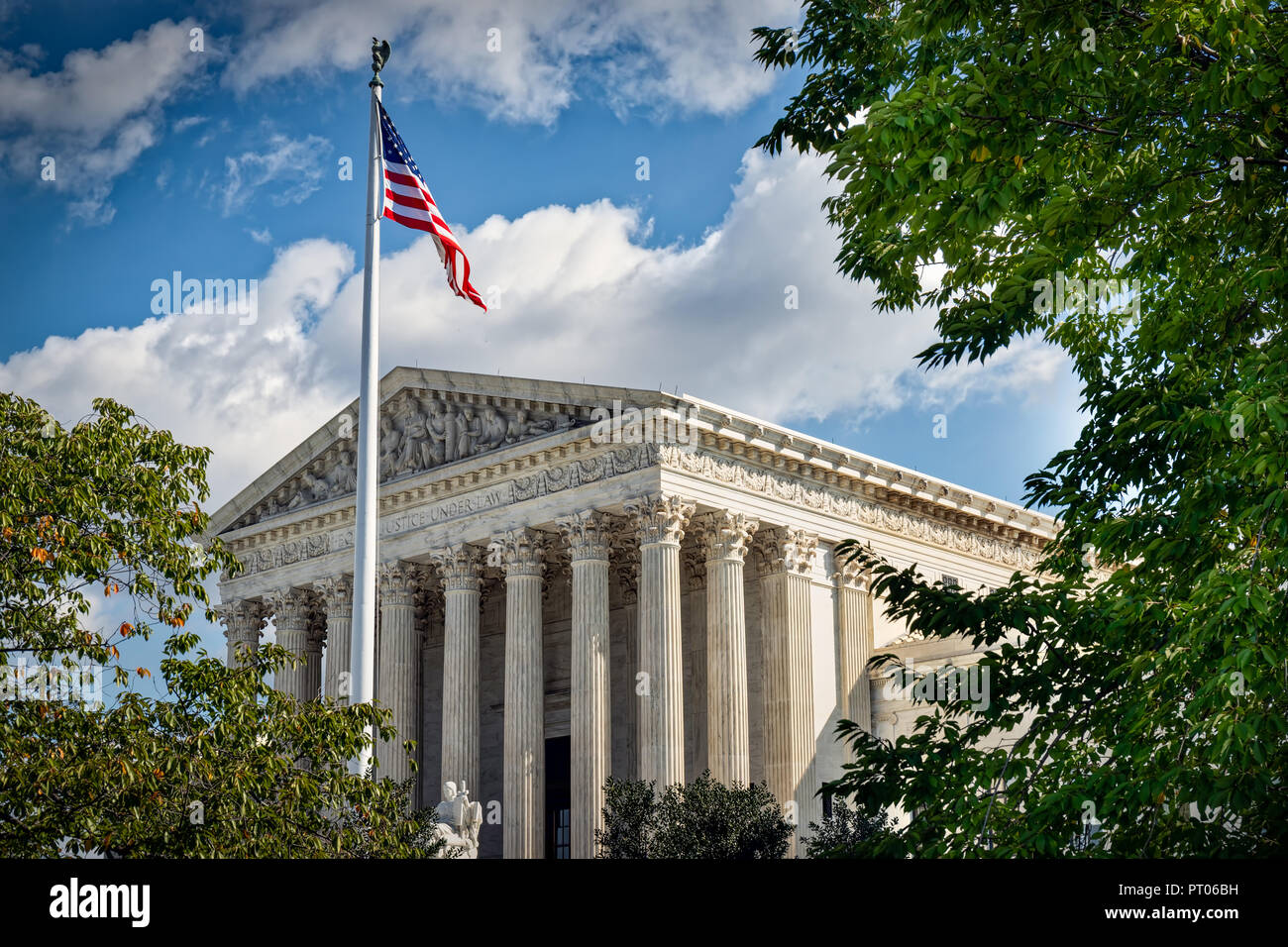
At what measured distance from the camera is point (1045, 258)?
1179 centimetres

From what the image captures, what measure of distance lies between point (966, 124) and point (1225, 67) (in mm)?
1849

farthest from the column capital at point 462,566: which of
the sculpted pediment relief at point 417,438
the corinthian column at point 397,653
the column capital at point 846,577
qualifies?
the column capital at point 846,577

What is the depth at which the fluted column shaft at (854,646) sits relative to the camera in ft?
129

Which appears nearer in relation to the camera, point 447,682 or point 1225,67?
point 1225,67

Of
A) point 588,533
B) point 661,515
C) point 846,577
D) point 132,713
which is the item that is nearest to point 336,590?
point 588,533

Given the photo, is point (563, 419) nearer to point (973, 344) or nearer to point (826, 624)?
point (826, 624)

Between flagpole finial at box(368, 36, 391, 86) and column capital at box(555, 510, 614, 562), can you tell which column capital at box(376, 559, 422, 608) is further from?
flagpole finial at box(368, 36, 391, 86)

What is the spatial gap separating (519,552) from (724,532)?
6.06m

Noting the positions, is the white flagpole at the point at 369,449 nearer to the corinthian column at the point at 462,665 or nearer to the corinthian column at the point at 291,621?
the corinthian column at the point at 462,665

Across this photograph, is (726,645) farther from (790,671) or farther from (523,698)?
(523,698)

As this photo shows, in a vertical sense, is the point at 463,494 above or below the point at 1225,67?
above
